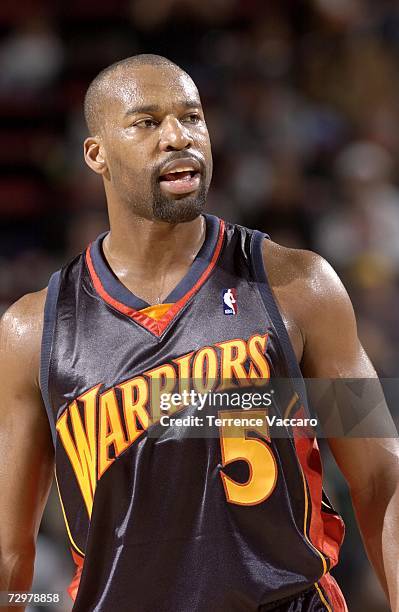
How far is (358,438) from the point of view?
2467mm

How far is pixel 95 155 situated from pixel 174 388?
616 millimetres

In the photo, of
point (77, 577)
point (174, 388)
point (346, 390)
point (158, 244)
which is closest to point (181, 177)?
point (158, 244)

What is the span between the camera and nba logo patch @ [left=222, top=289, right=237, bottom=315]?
2.44 metres

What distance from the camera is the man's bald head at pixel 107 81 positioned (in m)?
2.50

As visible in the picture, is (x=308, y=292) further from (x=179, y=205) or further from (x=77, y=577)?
(x=77, y=577)

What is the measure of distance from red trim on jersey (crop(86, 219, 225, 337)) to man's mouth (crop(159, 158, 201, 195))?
210mm

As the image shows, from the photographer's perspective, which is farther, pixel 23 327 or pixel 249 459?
pixel 23 327

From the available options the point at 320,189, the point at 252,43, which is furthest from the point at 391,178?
the point at 252,43

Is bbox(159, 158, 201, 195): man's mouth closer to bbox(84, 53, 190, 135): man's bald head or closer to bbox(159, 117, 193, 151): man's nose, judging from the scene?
bbox(159, 117, 193, 151): man's nose

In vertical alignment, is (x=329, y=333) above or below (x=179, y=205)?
below

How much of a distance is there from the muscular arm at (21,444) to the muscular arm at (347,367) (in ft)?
1.99

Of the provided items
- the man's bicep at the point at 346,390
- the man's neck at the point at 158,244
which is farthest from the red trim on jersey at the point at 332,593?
the man's neck at the point at 158,244

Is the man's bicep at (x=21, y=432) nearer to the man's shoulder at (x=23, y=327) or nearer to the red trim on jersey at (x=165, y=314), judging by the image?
the man's shoulder at (x=23, y=327)

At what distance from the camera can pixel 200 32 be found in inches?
232
